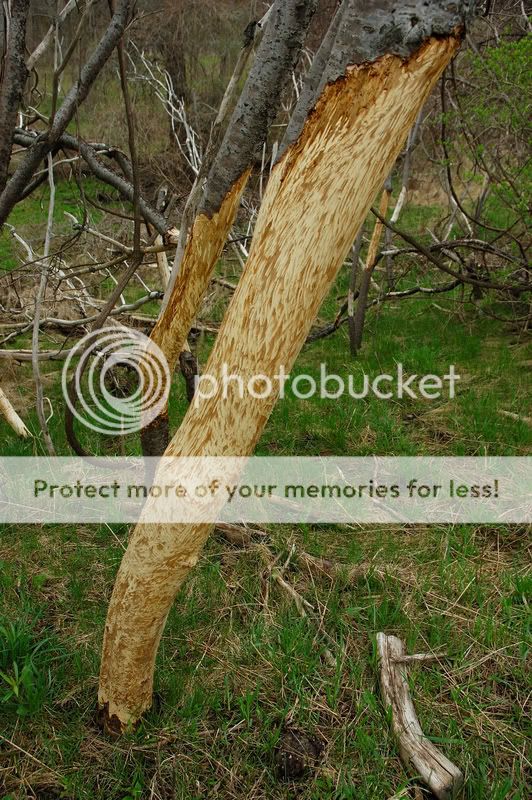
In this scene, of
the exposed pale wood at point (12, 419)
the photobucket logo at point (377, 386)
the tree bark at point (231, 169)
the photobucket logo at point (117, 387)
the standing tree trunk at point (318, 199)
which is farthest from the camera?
the photobucket logo at point (377, 386)

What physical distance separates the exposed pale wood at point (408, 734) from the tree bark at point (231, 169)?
4.35 ft

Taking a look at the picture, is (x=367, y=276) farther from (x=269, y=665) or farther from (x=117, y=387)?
(x=269, y=665)

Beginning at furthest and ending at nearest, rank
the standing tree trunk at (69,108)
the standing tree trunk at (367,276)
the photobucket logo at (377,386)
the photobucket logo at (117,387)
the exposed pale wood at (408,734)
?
the standing tree trunk at (367,276) → the photobucket logo at (377,386) → the photobucket logo at (117,387) → the standing tree trunk at (69,108) → the exposed pale wood at (408,734)

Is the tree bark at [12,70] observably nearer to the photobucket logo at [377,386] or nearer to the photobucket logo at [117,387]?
the photobucket logo at [117,387]

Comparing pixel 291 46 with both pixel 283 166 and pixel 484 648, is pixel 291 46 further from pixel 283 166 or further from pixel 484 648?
pixel 484 648

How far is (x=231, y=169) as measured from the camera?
1.96 meters

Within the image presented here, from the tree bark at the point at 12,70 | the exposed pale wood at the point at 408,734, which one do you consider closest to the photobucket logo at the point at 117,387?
the tree bark at the point at 12,70

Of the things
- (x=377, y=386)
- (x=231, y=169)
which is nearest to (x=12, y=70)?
(x=231, y=169)

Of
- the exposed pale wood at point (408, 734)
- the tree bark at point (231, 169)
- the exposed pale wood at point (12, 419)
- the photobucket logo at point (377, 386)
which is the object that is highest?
the tree bark at point (231, 169)

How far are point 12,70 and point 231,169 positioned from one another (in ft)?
2.69

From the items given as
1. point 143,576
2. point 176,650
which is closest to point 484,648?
point 176,650

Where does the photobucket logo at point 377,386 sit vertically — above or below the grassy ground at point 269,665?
below

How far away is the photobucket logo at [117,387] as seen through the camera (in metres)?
2.50

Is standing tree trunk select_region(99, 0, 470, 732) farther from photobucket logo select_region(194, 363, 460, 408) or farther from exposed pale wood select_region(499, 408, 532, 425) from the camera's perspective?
exposed pale wood select_region(499, 408, 532, 425)
